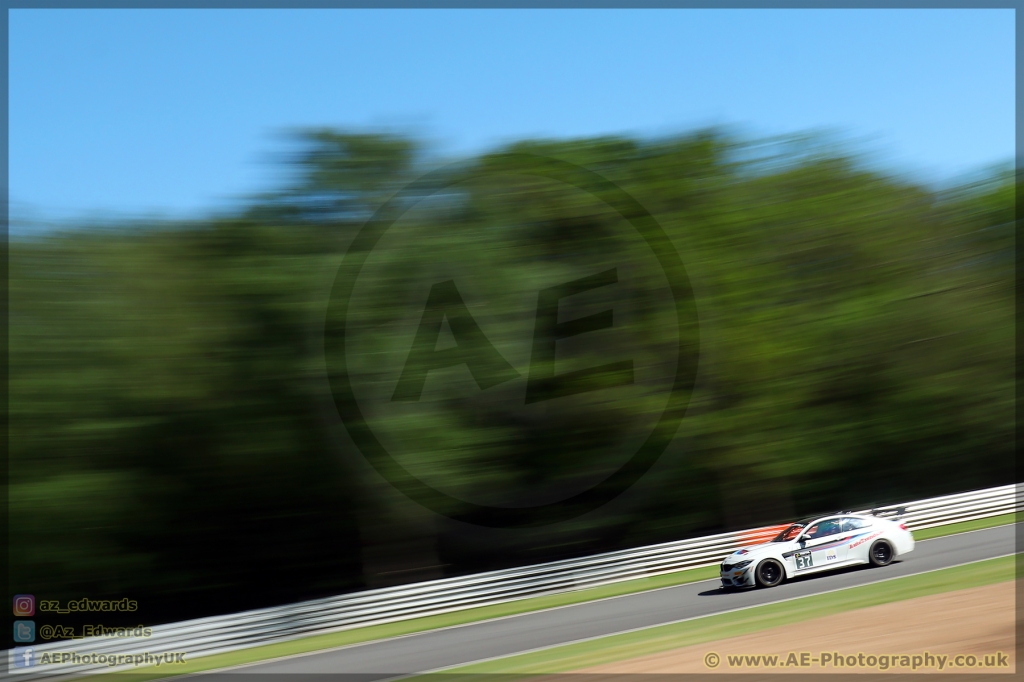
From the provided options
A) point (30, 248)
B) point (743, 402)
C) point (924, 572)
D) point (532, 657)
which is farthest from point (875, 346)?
point (30, 248)

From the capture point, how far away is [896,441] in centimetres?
2686

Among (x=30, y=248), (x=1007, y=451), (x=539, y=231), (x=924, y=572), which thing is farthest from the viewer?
(x=1007, y=451)

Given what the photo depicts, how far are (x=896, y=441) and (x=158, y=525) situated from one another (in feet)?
71.1

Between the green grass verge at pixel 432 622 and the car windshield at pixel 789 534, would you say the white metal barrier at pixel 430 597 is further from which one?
the car windshield at pixel 789 534

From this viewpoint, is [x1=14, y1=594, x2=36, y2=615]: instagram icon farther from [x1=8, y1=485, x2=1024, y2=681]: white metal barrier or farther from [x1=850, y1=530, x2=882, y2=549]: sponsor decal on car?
[x1=850, y1=530, x2=882, y2=549]: sponsor decal on car

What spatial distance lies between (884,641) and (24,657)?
1155 centimetres

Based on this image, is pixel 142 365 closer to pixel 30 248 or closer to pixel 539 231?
pixel 30 248

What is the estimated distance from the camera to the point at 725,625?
36.7 feet

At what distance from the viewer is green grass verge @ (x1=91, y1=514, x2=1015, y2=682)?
514 inches

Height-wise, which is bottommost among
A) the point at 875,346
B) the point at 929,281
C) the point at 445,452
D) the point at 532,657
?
the point at 532,657

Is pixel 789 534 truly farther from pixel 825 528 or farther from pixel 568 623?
pixel 568 623

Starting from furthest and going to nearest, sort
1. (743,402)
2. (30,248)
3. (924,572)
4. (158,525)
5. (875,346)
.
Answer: (875,346)
(743,402)
(158,525)
(30,248)
(924,572)

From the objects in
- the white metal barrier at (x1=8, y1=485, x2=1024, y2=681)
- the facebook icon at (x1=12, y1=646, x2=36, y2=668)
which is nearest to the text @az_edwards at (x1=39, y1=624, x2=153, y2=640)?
the white metal barrier at (x1=8, y1=485, x2=1024, y2=681)

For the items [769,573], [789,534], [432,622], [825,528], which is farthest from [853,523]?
[432,622]
